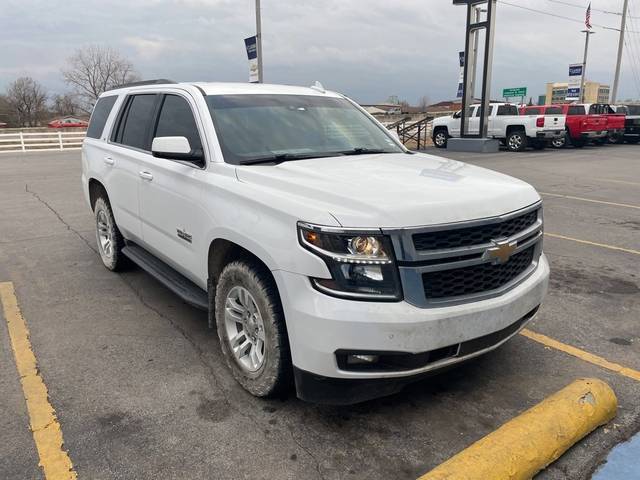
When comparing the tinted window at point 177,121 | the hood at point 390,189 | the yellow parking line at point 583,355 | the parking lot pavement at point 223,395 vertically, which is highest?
the tinted window at point 177,121

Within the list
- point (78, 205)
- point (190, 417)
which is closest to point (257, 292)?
point (190, 417)

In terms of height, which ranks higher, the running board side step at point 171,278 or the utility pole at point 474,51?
the utility pole at point 474,51

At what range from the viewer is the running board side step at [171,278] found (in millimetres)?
3830

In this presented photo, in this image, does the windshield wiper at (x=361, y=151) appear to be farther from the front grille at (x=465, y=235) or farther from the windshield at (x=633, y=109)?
the windshield at (x=633, y=109)

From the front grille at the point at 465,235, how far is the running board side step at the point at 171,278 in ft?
5.66

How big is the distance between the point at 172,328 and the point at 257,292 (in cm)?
165

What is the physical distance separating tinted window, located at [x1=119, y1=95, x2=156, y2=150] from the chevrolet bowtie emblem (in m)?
3.07

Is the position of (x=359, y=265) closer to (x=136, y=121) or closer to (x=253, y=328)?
(x=253, y=328)

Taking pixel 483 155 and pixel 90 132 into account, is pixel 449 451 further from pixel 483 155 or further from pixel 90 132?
pixel 483 155

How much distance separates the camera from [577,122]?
74.1 ft

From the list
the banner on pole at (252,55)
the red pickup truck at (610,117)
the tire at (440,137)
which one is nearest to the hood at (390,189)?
the banner on pole at (252,55)

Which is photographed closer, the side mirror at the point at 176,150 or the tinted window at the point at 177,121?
the side mirror at the point at 176,150

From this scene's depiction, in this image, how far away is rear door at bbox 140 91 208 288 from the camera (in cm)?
365

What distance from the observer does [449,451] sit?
2760mm
